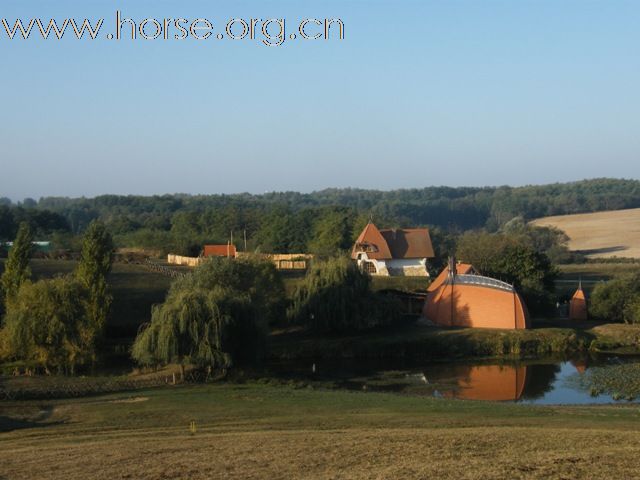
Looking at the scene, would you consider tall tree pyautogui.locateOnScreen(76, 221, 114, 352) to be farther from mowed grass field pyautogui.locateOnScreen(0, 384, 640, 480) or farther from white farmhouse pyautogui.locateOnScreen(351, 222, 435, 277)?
white farmhouse pyautogui.locateOnScreen(351, 222, 435, 277)

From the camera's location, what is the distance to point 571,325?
4684 centimetres

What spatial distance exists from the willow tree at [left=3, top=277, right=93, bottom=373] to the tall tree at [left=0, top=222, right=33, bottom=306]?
3925 millimetres

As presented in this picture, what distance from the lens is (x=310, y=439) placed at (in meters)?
17.8

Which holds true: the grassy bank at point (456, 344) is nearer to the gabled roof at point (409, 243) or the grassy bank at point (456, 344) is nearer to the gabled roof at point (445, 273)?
the gabled roof at point (445, 273)

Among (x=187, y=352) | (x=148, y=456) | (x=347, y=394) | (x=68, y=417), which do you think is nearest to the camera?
(x=148, y=456)

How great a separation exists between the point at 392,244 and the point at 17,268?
3096cm

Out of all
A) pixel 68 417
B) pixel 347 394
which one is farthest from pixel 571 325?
pixel 68 417

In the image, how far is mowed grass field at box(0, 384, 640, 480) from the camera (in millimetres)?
14641

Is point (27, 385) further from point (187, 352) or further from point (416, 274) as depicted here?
point (416, 274)

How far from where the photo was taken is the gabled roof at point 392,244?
2486 inches

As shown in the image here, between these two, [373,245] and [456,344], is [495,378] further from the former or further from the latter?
[373,245]

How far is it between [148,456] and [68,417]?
7599 millimetres

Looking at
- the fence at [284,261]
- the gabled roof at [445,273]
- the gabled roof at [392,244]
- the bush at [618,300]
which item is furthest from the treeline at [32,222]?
the bush at [618,300]

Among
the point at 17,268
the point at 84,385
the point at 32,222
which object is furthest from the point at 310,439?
the point at 32,222
